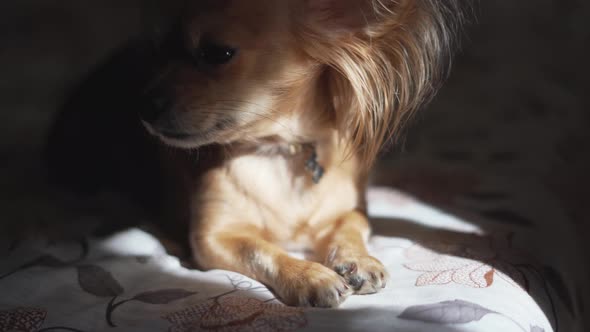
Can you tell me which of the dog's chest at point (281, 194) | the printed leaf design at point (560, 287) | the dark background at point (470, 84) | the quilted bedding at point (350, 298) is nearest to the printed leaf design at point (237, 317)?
the quilted bedding at point (350, 298)

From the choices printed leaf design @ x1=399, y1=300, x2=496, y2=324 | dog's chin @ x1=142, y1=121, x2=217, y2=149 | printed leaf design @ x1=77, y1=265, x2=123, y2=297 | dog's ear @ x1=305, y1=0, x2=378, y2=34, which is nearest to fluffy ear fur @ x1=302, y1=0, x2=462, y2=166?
dog's ear @ x1=305, y1=0, x2=378, y2=34

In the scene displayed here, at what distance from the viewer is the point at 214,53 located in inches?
59.1

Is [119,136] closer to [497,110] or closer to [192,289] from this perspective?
[192,289]

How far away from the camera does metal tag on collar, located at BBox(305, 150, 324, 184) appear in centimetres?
174

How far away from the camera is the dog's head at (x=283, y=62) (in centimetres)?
149

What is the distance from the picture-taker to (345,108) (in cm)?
167

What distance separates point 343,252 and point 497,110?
159 cm

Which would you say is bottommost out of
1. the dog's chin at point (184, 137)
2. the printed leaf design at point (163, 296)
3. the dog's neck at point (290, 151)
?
the printed leaf design at point (163, 296)

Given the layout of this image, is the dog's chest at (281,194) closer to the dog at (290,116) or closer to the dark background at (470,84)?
the dog at (290,116)

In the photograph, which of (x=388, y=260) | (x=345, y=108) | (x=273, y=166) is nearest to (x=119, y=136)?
(x=273, y=166)

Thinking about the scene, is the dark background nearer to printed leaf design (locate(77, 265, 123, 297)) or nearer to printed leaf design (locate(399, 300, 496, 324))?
printed leaf design (locate(77, 265, 123, 297))

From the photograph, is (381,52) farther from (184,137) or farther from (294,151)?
(184,137)

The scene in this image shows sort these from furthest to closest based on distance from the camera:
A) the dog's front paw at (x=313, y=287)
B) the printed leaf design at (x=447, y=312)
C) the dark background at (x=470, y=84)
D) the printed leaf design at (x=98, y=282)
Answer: the dark background at (x=470, y=84) → the printed leaf design at (x=98, y=282) → the dog's front paw at (x=313, y=287) → the printed leaf design at (x=447, y=312)

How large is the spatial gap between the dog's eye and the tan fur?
2 centimetres
